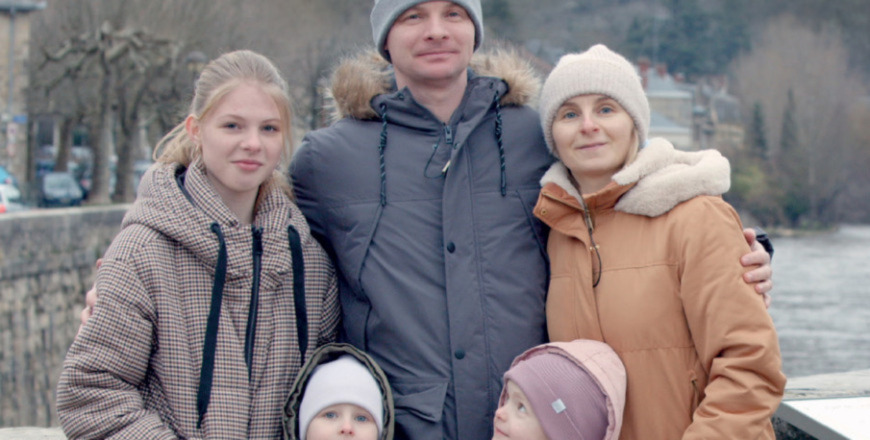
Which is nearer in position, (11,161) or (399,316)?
(399,316)

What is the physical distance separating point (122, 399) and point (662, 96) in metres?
58.5

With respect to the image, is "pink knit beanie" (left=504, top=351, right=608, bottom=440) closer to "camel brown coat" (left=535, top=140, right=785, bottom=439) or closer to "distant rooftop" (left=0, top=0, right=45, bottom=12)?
"camel brown coat" (left=535, top=140, right=785, bottom=439)

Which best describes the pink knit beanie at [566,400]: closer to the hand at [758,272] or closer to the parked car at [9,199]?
the hand at [758,272]

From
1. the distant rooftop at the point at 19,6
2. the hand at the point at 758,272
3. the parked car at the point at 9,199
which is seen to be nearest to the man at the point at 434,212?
the hand at the point at 758,272

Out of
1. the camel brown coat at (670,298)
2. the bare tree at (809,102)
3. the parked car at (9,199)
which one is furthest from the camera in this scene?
the bare tree at (809,102)

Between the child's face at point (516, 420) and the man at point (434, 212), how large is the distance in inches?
5.3

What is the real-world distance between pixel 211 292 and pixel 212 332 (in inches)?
3.8

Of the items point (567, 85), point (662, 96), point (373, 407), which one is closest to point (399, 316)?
point (373, 407)

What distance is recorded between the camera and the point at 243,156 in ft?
8.56

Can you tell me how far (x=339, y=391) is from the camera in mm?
2529

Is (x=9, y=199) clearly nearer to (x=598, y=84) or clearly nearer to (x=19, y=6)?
(x=19, y=6)

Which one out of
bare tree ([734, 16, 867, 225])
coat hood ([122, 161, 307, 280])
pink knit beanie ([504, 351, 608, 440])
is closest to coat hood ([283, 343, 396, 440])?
coat hood ([122, 161, 307, 280])

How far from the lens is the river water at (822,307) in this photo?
69.9 ft

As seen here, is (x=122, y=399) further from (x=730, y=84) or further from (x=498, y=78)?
(x=730, y=84)
